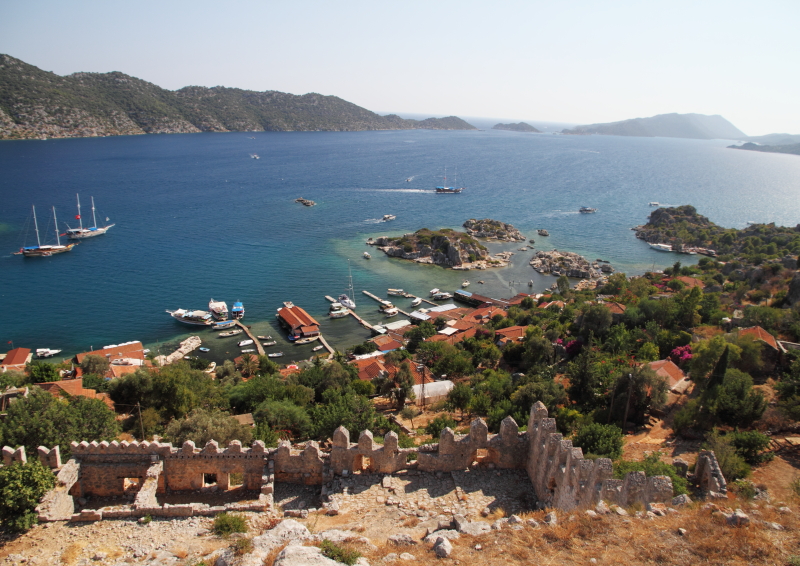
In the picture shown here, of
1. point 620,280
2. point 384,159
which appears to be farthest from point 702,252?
point 384,159

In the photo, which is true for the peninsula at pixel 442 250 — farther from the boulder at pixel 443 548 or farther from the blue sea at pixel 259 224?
the boulder at pixel 443 548

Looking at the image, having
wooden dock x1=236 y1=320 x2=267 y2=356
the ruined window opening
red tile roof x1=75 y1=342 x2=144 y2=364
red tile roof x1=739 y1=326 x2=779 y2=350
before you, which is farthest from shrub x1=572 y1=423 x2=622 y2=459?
red tile roof x1=75 y1=342 x2=144 y2=364

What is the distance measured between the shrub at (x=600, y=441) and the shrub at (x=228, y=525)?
491 inches

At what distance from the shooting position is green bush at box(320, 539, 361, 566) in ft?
37.1

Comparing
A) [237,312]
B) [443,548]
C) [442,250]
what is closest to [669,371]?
[443,548]

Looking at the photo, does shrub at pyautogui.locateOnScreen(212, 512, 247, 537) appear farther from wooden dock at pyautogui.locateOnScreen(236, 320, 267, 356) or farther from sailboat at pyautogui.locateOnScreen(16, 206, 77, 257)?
sailboat at pyautogui.locateOnScreen(16, 206, 77, 257)

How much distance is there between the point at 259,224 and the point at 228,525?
8800 centimetres

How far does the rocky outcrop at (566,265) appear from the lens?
75.2 meters

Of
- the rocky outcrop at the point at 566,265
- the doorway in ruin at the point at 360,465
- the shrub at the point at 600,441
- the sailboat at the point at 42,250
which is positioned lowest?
the rocky outcrop at the point at 566,265

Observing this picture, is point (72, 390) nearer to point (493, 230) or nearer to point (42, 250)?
point (42, 250)

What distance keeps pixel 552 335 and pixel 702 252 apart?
67079 millimetres

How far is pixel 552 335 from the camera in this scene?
132 ft

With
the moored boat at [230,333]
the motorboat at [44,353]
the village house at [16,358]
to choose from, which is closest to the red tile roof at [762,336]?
the moored boat at [230,333]

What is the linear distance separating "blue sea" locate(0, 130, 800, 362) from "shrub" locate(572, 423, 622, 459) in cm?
3524
